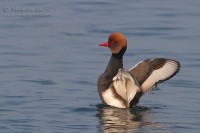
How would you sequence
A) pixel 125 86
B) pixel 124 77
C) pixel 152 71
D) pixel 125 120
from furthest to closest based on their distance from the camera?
pixel 152 71 < pixel 125 86 < pixel 124 77 < pixel 125 120

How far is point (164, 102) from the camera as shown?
40.9 feet

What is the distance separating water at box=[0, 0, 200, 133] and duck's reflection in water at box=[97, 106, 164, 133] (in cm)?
1

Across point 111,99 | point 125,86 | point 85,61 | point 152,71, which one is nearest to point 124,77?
point 125,86

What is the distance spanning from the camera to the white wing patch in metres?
12.1

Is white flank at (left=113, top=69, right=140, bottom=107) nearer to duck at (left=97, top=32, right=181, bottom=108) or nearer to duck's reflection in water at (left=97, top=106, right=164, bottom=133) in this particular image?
duck at (left=97, top=32, right=181, bottom=108)

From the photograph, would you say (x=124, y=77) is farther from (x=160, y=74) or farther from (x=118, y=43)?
(x=160, y=74)

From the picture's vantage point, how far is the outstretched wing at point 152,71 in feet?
39.6

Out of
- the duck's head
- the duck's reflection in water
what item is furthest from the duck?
the duck's reflection in water

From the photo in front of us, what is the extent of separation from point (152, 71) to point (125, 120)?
1.12m

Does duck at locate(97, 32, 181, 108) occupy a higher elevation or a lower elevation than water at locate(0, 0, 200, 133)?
higher

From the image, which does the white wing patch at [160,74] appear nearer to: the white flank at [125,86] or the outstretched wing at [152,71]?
the outstretched wing at [152,71]

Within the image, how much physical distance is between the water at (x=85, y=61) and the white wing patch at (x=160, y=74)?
0.30 m

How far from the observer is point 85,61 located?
15117 millimetres

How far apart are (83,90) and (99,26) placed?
5594 mm
